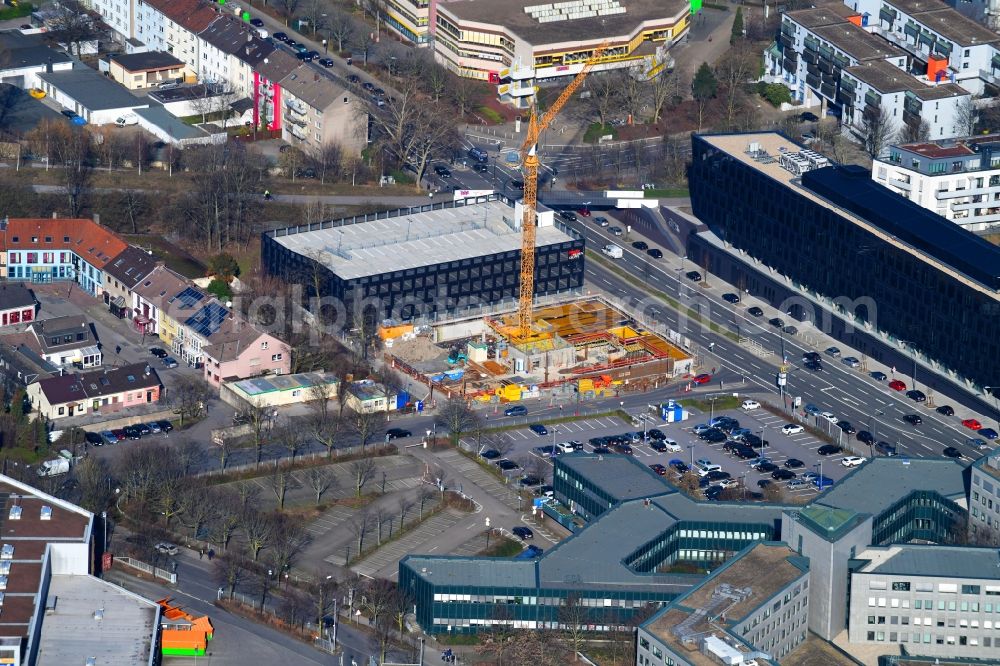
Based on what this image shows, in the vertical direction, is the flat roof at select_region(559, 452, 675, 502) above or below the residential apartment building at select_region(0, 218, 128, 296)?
above

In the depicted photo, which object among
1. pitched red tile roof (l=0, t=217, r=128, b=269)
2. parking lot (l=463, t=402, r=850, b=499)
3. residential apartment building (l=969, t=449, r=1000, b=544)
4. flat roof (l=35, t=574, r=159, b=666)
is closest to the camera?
flat roof (l=35, t=574, r=159, b=666)

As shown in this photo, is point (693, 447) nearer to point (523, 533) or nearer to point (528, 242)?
point (523, 533)

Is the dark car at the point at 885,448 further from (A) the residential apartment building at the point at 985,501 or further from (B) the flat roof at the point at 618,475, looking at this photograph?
(B) the flat roof at the point at 618,475

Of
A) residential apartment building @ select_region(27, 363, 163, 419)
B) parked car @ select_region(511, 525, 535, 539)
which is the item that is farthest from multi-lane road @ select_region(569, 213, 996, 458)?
residential apartment building @ select_region(27, 363, 163, 419)

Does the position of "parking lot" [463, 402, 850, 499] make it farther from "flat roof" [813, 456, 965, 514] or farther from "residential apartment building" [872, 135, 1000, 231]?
"residential apartment building" [872, 135, 1000, 231]

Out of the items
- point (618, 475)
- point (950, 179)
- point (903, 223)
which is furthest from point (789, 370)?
point (618, 475)

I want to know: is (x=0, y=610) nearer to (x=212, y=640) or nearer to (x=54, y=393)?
(x=212, y=640)
